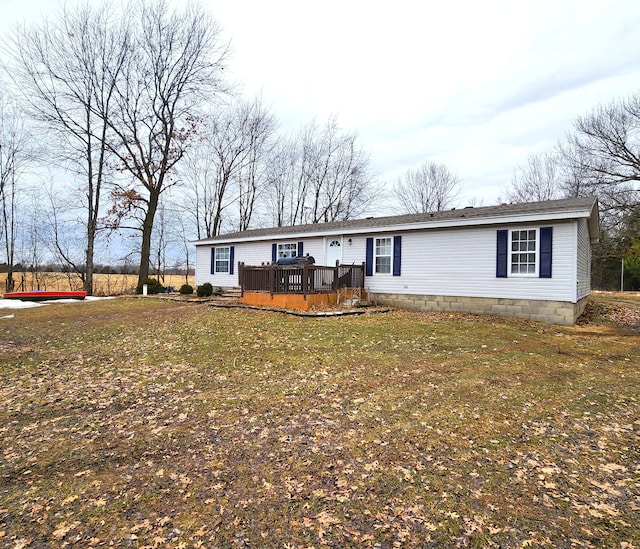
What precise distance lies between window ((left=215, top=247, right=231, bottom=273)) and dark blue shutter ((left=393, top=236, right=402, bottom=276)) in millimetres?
8927

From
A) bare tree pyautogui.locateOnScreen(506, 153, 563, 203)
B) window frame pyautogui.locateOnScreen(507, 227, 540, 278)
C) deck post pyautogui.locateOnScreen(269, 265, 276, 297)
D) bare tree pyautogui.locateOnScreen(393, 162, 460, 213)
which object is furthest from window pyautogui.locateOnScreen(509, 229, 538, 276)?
bare tree pyautogui.locateOnScreen(506, 153, 563, 203)

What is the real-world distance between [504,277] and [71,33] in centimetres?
2487

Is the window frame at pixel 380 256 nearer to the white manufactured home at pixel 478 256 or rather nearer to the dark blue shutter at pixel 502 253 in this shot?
the white manufactured home at pixel 478 256

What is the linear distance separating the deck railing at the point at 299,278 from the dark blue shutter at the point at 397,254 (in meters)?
1.29

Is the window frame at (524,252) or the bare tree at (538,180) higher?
the bare tree at (538,180)

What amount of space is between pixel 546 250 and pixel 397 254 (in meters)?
4.60

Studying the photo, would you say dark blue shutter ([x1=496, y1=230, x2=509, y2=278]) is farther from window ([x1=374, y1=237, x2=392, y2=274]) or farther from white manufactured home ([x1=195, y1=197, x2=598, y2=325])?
window ([x1=374, y1=237, x2=392, y2=274])

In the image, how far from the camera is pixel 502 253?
436 inches

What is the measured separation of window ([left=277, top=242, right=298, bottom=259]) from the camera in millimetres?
16219

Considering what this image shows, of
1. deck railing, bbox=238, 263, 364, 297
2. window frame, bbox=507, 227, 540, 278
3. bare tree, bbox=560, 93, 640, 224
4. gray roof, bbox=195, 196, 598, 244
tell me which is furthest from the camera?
bare tree, bbox=560, 93, 640, 224

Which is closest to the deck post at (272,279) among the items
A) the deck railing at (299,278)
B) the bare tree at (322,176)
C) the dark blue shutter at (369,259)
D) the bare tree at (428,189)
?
the deck railing at (299,278)

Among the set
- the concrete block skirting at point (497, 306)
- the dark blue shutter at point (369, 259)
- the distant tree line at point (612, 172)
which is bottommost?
the concrete block skirting at point (497, 306)

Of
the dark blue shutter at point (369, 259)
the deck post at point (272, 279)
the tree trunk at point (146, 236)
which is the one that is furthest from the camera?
the tree trunk at point (146, 236)

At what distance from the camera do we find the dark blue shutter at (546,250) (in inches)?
406
